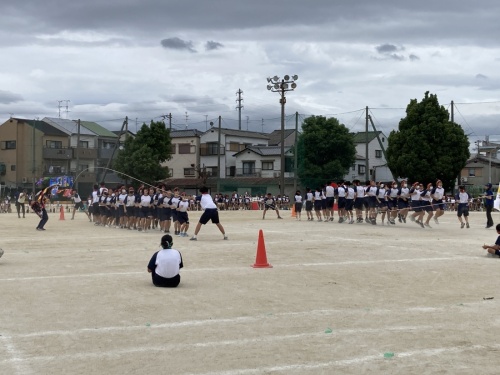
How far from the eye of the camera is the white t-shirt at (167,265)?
1164 centimetres

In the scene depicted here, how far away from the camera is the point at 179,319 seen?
9.01m

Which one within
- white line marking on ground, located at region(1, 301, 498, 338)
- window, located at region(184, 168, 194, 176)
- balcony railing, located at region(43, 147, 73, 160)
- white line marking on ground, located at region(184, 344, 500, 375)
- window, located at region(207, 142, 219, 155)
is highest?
window, located at region(207, 142, 219, 155)

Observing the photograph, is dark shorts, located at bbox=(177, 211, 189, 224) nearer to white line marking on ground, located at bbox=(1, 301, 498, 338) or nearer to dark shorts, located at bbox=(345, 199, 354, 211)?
dark shorts, located at bbox=(345, 199, 354, 211)

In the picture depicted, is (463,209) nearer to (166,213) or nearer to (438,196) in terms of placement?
(438,196)

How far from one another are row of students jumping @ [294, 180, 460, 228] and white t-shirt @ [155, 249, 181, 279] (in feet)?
58.0

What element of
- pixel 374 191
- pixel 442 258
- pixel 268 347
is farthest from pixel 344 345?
pixel 374 191

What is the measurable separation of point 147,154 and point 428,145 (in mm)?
24688

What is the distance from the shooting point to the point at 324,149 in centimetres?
6450

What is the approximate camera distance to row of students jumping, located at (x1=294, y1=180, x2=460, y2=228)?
92.8 ft

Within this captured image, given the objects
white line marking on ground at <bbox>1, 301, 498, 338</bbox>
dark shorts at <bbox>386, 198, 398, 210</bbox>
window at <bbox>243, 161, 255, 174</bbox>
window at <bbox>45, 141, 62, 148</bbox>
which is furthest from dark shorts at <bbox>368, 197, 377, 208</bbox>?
window at <bbox>45, 141, 62, 148</bbox>

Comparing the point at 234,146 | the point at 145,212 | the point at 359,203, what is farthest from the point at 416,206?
the point at 234,146

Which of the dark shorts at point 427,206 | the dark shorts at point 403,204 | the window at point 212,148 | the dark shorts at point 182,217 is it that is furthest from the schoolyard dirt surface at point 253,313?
the window at point 212,148

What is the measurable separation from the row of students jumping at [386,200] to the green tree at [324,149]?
102 ft

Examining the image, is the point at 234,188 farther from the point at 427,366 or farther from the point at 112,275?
the point at 427,366
